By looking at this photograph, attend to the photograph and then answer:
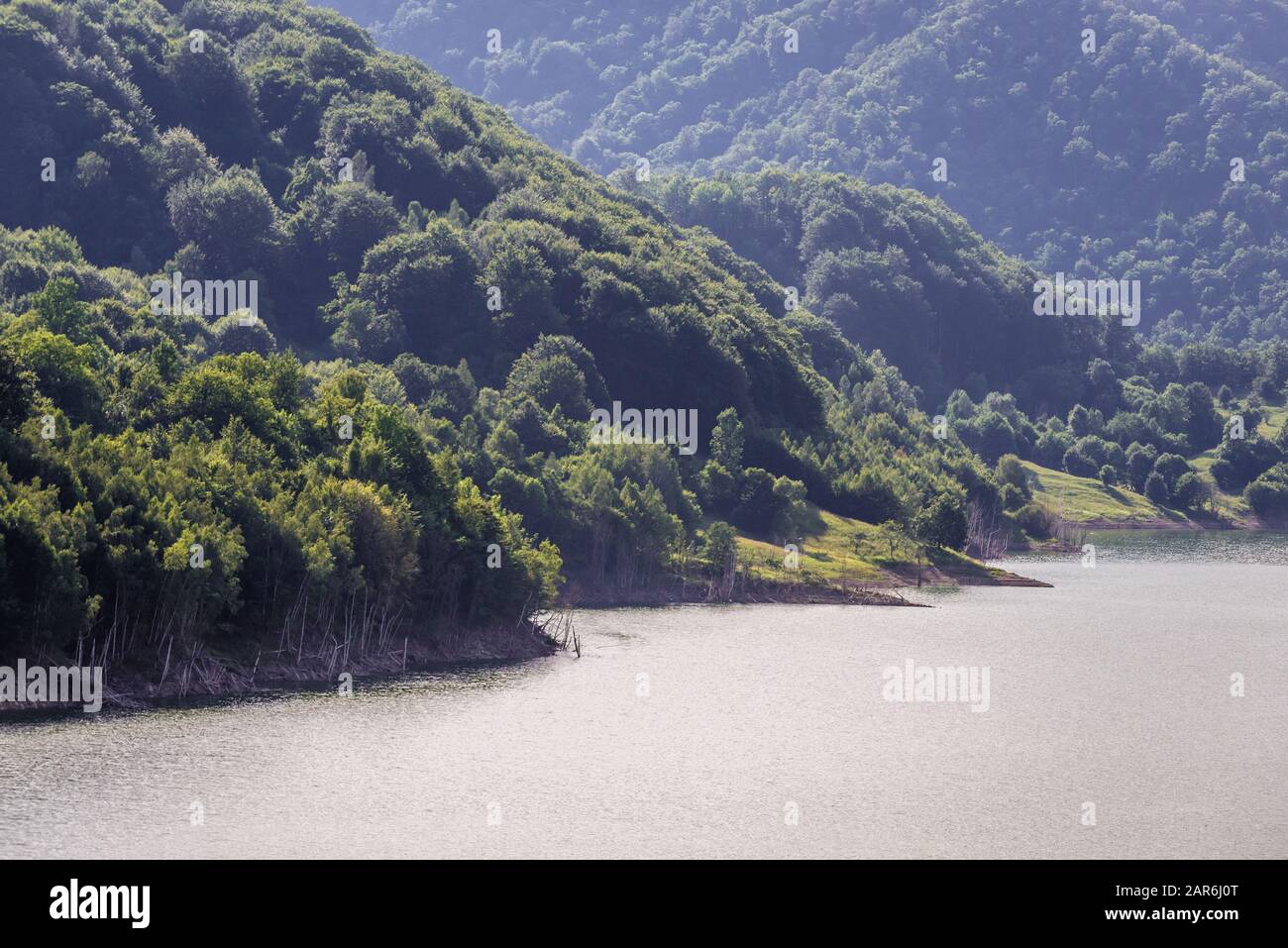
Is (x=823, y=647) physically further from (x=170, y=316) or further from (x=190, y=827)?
(x=170, y=316)

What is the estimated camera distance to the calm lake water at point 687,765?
78.4 metres

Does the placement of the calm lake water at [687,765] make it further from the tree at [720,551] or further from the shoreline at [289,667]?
Result: the tree at [720,551]

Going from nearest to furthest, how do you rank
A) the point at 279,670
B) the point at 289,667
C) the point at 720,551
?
the point at 279,670
the point at 289,667
the point at 720,551

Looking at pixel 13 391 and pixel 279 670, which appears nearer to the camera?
pixel 279 670

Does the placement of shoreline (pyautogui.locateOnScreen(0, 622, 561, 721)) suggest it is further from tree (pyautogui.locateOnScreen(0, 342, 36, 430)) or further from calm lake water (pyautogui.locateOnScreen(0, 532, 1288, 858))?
tree (pyautogui.locateOnScreen(0, 342, 36, 430))

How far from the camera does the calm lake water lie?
78.4 metres

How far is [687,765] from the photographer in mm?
96312

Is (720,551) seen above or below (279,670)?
above

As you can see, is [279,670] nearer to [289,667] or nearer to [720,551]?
[289,667]

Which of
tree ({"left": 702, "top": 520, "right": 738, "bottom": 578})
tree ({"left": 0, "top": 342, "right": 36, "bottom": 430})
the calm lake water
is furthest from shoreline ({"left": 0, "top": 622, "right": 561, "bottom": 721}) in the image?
tree ({"left": 702, "top": 520, "right": 738, "bottom": 578})

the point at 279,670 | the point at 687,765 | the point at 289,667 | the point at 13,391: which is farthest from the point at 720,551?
the point at 687,765

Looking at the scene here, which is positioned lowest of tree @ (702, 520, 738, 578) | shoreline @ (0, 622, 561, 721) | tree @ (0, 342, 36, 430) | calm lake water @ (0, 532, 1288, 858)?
calm lake water @ (0, 532, 1288, 858)

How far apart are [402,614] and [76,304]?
56.3 meters
